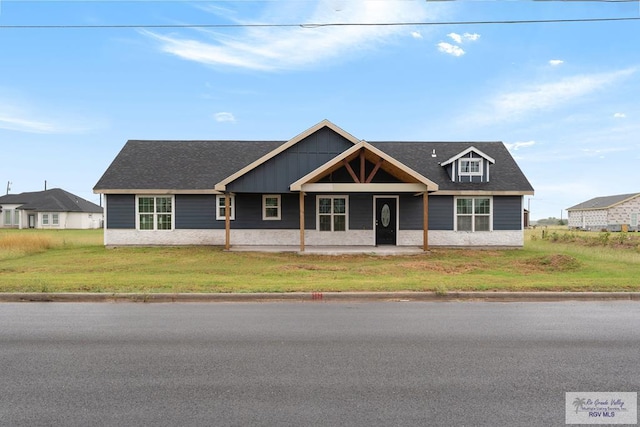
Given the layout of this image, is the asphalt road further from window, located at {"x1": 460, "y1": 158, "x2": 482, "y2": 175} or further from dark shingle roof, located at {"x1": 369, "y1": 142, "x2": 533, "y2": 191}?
window, located at {"x1": 460, "y1": 158, "x2": 482, "y2": 175}

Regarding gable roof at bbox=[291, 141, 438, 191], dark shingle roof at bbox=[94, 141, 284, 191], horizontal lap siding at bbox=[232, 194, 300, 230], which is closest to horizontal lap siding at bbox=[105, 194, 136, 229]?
dark shingle roof at bbox=[94, 141, 284, 191]

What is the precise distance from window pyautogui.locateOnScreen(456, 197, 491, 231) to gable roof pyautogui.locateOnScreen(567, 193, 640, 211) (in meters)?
51.3

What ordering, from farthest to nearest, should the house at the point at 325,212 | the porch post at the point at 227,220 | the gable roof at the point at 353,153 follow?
the house at the point at 325,212
the porch post at the point at 227,220
the gable roof at the point at 353,153

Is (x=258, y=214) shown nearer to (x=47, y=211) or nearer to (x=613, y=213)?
(x=47, y=211)

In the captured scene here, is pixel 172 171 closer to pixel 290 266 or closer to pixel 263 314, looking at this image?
pixel 290 266

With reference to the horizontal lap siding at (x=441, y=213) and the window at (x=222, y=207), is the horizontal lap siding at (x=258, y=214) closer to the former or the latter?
the window at (x=222, y=207)

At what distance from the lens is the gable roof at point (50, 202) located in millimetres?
52759

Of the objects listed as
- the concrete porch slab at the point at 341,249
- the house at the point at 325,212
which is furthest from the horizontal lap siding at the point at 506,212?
the concrete porch slab at the point at 341,249

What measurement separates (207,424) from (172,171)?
21468 millimetres

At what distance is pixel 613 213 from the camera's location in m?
63.1

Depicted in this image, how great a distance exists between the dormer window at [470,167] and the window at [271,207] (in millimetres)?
9570

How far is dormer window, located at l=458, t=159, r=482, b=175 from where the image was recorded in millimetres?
23188

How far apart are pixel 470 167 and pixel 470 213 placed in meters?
2.39

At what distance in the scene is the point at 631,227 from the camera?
6212 cm
